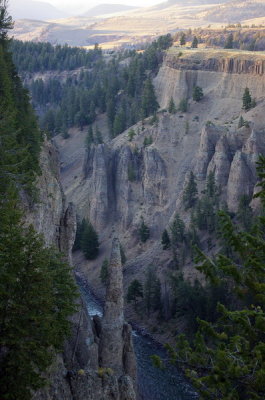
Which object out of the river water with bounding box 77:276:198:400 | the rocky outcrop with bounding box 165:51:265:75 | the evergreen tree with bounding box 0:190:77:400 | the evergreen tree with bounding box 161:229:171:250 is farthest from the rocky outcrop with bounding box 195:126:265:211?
the evergreen tree with bounding box 0:190:77:400

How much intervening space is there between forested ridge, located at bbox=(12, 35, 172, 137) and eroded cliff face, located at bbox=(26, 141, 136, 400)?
151 ft

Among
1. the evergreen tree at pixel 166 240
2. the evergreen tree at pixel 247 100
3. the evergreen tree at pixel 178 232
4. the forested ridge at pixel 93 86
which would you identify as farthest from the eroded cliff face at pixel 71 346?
the forested ridge at pixel 93 86

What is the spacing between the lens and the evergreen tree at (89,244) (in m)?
74.0

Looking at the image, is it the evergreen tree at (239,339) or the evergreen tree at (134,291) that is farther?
the evergreen tree at (134,291)

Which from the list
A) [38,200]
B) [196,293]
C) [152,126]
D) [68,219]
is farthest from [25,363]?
[152,126]

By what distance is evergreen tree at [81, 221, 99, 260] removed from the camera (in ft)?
243

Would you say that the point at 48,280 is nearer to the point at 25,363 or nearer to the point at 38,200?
the point at 25,363

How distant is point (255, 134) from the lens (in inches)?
2655

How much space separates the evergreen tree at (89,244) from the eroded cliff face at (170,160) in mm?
1253

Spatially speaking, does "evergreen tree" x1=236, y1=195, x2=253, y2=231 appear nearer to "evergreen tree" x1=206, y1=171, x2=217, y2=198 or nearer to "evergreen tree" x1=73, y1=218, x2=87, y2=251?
"evergreen tree" x1=206, y1=171, x2=217, y2=198

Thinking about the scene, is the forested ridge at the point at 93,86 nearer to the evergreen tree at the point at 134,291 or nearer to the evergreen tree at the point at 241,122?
the evergreen tree at the point at 241,122

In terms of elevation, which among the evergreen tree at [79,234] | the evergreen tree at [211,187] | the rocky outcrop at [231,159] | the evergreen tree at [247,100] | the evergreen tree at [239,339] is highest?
the evergreen tree at [239,339]

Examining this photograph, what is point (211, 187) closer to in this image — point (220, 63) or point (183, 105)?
point (183, 105)

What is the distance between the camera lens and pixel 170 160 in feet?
269
